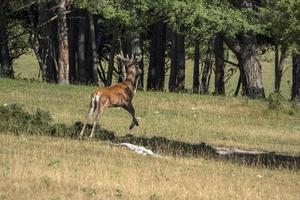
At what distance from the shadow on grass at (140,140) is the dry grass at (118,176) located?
128cm

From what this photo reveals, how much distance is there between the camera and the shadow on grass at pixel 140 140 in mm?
15430

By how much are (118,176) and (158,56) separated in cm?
2926

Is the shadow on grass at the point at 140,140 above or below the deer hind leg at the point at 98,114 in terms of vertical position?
below

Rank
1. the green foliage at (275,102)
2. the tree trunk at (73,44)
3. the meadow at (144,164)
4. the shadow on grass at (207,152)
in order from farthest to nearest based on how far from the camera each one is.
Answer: the tree trunk at (73,44)
the green foliage at (275,102)
the shadow on grass at (207,152)
the meadow at (144,164)

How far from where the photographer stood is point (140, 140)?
56.2 ft

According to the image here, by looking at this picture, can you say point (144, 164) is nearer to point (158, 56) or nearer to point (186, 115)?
point (186, 115)

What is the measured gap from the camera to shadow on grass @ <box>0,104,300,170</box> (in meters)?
15.4

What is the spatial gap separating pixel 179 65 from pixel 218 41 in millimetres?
4929

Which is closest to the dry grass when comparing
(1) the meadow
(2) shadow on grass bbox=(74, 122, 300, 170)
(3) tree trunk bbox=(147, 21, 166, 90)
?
(1) the meadow

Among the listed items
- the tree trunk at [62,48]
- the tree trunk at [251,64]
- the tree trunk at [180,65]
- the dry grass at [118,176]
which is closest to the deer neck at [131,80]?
the dry grass at [118,176]

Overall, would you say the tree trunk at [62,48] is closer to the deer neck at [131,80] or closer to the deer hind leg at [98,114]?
the deer neck at [131,80]

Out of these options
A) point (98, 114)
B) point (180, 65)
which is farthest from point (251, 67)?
point (98, 114)

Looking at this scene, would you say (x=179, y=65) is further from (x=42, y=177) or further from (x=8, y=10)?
(x=42, y=177)

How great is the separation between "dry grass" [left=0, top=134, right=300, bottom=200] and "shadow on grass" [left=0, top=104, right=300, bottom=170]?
128 cm
